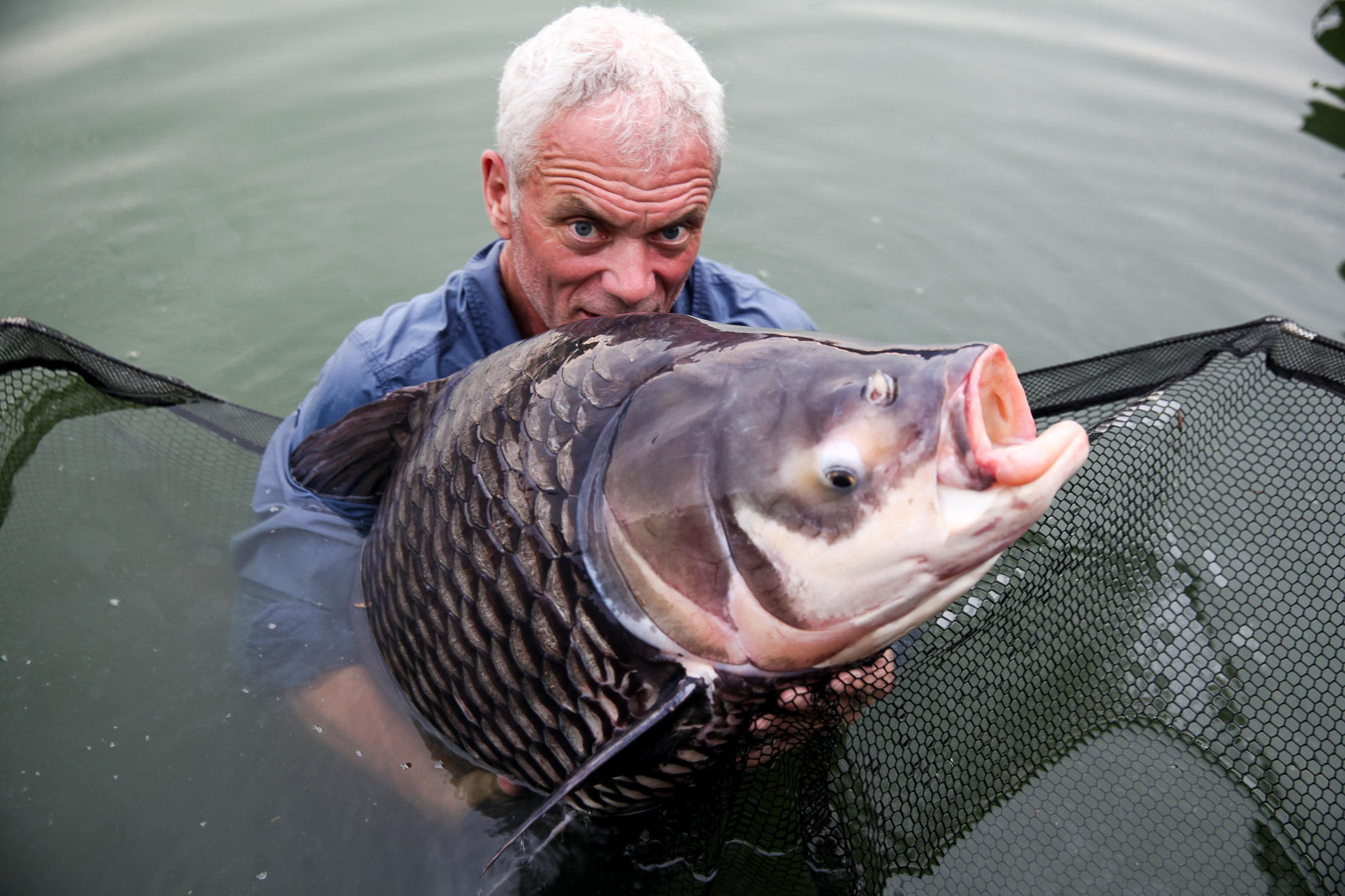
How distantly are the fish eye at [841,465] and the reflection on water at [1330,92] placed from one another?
162 inches

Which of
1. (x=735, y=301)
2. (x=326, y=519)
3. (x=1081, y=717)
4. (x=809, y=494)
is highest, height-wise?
(x=809, y=494)

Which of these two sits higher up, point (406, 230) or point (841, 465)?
point (841, 465)

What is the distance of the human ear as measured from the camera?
218cm

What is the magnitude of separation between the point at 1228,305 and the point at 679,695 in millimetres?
3749

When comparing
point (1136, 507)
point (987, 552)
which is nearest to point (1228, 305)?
point (1136, 507)

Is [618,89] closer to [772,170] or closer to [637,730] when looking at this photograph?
[637,730]

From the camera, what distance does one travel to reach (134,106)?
184 inches

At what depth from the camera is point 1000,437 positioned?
3.85ft

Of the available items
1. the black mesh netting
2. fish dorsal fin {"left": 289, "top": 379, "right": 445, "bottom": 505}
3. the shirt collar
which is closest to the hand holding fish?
the black mesh netting

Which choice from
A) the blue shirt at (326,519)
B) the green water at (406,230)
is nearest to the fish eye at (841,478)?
the green water at (406,230)

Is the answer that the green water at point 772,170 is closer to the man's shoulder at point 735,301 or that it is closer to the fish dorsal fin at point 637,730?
the man's shoulder at point 735,301

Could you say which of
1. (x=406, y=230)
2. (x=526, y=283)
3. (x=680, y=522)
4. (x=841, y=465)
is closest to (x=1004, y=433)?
(x=841, y=465)

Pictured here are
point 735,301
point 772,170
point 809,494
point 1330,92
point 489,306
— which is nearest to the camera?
point 809,494

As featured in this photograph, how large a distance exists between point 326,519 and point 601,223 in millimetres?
933
